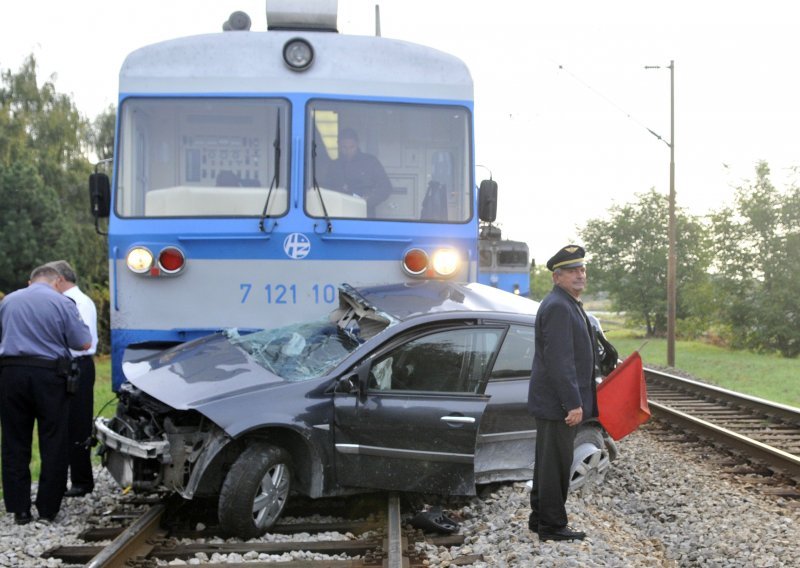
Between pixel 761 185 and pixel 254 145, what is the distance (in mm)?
29314

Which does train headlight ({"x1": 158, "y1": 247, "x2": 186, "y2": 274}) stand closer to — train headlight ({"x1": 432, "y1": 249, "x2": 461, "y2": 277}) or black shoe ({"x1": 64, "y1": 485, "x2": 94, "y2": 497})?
black shoe ({"x1": 64, "y1": 485, "x2": 94, "y2": 497})

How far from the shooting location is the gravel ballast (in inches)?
203

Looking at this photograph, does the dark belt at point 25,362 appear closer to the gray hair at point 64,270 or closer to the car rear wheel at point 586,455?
the gray hair at point 64,270

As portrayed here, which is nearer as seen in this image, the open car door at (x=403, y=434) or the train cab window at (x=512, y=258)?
the open car door at (x=403, y=434)

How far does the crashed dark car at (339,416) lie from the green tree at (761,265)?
2773 centimetres

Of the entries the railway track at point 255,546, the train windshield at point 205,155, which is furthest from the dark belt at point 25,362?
the train windshield at point 205,155

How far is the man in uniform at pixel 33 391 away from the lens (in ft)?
20.2

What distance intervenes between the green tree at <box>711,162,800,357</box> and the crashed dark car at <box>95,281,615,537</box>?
91.0ft

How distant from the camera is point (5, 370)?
243 inches

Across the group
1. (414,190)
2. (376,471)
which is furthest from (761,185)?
(376,471)

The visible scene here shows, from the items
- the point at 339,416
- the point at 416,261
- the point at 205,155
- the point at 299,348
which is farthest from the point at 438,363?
the point at 205,155

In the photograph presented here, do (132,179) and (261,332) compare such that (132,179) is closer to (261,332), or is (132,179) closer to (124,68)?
(124,68)

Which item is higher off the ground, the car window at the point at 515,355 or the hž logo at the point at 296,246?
the hž logo at the point at 296,246

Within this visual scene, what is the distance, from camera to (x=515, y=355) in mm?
6426
